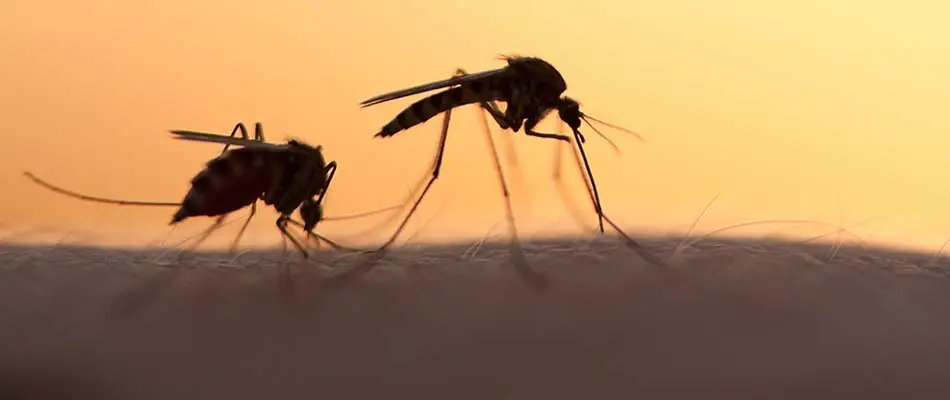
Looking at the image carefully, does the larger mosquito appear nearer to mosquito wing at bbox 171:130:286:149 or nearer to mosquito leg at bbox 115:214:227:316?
mosquito wing at bbox 171:130:286:149

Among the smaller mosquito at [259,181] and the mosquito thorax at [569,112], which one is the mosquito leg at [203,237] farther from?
the mosquito thorax at [569,112]

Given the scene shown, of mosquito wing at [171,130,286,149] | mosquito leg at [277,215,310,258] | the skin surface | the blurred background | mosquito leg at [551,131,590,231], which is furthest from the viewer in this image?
the blurred background

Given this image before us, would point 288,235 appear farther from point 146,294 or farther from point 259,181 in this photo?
point 259,181

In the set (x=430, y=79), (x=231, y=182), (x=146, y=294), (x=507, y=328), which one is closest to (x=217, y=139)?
(x=231, y=182)

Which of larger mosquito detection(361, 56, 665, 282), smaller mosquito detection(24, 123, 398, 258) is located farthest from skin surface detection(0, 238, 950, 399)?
larger mosquito detection(361, 56, 665, 282)

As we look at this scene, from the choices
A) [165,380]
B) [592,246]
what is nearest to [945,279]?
[592,246]

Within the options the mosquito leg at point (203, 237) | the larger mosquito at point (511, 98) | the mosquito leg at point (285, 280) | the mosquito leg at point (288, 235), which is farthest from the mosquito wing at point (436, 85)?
the mosquito leg at point (285, 280)
